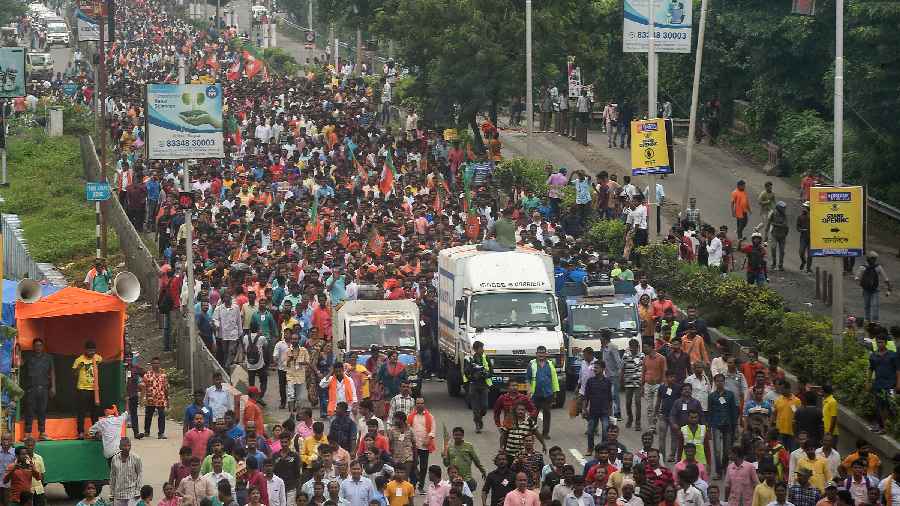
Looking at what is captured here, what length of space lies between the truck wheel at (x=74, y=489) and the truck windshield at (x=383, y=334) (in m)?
5.84

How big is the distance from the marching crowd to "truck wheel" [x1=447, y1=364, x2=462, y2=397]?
0.61 meters

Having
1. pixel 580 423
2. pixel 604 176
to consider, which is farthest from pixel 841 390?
pixel 604 176

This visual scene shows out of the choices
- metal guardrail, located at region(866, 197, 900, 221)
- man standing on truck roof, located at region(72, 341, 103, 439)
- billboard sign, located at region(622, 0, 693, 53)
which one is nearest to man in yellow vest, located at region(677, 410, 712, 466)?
man standing on truck roof, located at region(72, 341, 103, 439)

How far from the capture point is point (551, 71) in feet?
167

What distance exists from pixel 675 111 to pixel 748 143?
3.88 metres

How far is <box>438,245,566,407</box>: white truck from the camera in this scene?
27875 millimetres

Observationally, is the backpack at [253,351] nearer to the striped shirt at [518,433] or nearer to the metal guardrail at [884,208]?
the striped shirt at [518,433]

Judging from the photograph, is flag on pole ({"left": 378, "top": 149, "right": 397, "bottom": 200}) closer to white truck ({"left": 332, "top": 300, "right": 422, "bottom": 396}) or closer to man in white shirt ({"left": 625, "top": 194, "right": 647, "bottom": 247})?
man in white shirt ({"left": 625, "top": 194, "right": 647, "bottom": 247})

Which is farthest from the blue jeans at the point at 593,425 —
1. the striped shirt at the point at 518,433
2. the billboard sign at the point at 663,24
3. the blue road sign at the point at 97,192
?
the billboard sign at the point at 663,24

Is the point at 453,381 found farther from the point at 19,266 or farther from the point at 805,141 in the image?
the point at 805,141

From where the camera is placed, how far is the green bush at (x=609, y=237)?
38500mm

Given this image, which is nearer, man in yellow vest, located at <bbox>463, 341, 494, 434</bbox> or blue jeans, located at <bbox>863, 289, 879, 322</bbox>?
man in yellow vest, located at <bbox>463, 341, 494, 434</bbox>

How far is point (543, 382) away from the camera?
25609mm

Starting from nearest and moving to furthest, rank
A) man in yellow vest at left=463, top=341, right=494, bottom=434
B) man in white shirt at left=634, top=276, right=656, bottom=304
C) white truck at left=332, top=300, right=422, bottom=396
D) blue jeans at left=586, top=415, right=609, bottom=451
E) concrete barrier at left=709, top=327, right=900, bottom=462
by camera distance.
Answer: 1. concrete barrier at left=709, top=327, right=900, bottom=462
2. blue jeans at left=586, top=415, right=609, bottom=451
3. man in yellow vest at left=463, top=341, right=494, bottom=434
4. white truck at left=332, top=300, right=422, bottom=396
5. man in white shirt at left=634, top=276, right=656, bottom=304
